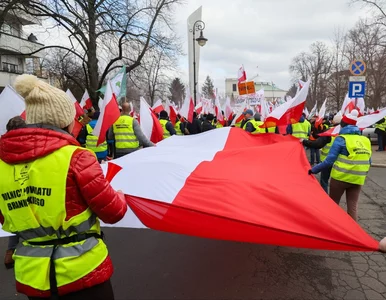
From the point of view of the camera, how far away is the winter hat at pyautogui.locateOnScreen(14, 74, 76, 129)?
6.01ft

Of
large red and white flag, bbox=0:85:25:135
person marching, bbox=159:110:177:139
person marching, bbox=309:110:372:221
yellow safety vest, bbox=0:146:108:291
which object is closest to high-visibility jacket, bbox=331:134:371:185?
person marching, bbox=309:110:372:221

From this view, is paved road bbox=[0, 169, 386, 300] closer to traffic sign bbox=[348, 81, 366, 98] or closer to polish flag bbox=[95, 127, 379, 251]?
polish flag bbox=[95, 127, 379, 251]

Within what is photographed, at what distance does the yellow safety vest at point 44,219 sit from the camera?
68.7 inches

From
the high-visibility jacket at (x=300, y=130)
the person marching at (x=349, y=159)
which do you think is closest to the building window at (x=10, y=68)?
the high-visibility jacket at (x=300, y=130)

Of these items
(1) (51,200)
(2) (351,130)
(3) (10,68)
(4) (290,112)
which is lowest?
(1) (51,200)

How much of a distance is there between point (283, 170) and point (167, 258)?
2030 mm

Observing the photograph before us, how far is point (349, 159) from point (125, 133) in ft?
13.9

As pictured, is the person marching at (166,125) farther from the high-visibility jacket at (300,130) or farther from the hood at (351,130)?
the hood at (351,130)

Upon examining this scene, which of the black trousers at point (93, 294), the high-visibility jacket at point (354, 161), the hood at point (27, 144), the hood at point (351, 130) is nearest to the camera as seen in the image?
the hood at point (27, 144)

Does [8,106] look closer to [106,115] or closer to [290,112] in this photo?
[106,115]

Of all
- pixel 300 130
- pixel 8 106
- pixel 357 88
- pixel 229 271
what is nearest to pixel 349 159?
pixel 229 271

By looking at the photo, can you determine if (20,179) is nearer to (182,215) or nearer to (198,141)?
(182,215)

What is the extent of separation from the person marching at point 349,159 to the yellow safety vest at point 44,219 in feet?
12.6

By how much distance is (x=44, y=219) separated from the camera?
1.77m
